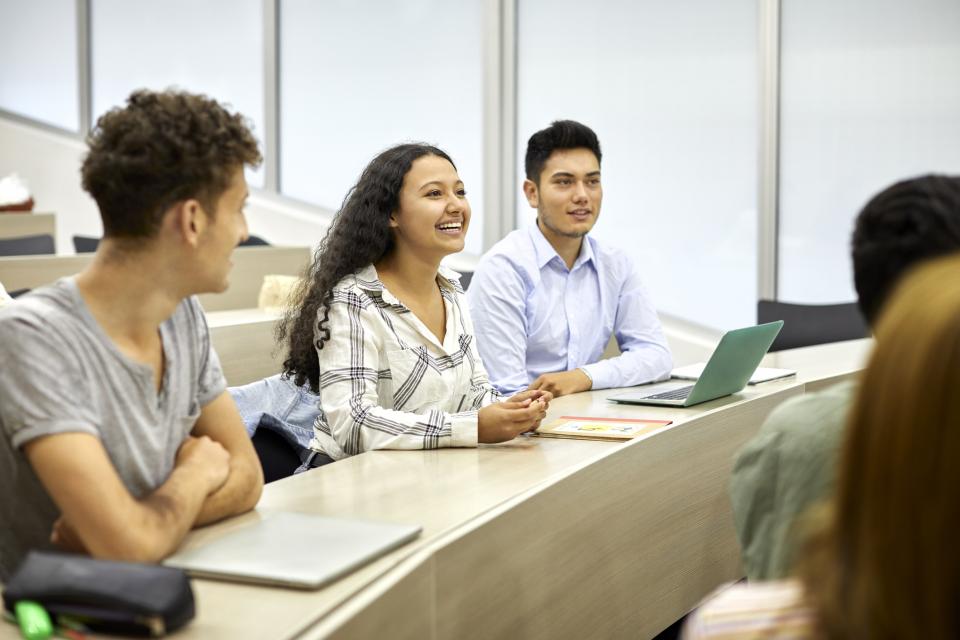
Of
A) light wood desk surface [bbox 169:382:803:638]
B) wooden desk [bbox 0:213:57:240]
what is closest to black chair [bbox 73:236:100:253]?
wooden desk [bbox 0:213:57:240]

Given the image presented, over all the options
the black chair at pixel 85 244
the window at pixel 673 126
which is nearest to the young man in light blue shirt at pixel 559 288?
the window at pixel 673 126

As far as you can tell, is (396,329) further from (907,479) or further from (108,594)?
(907,479)

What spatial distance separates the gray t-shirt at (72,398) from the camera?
4.56ft

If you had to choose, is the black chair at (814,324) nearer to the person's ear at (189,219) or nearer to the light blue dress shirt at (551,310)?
the light blue dress shirt at (551,310)

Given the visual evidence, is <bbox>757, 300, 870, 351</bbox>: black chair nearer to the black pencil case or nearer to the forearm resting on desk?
the forearm resting on desk

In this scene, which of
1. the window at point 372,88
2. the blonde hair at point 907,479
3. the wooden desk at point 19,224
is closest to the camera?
the blonde hair at point 907,479

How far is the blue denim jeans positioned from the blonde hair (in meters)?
1.87

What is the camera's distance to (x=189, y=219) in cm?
152

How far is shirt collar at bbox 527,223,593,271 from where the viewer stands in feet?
11.1

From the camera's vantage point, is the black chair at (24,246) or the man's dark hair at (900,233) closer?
the man's dark hair at (900,233)

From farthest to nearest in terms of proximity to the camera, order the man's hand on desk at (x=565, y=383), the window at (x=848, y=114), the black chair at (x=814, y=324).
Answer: the window at (x=848, y=114) → the black chair at (x=814, y=324) → the man's hand on desk at (x=565, y=383)

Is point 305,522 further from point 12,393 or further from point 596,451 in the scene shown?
point 596,451

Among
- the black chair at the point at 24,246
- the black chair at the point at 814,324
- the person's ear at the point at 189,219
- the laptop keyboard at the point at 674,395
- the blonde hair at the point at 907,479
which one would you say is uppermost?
the person's ear at the point at 189,219

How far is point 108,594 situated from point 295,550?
31 cm
